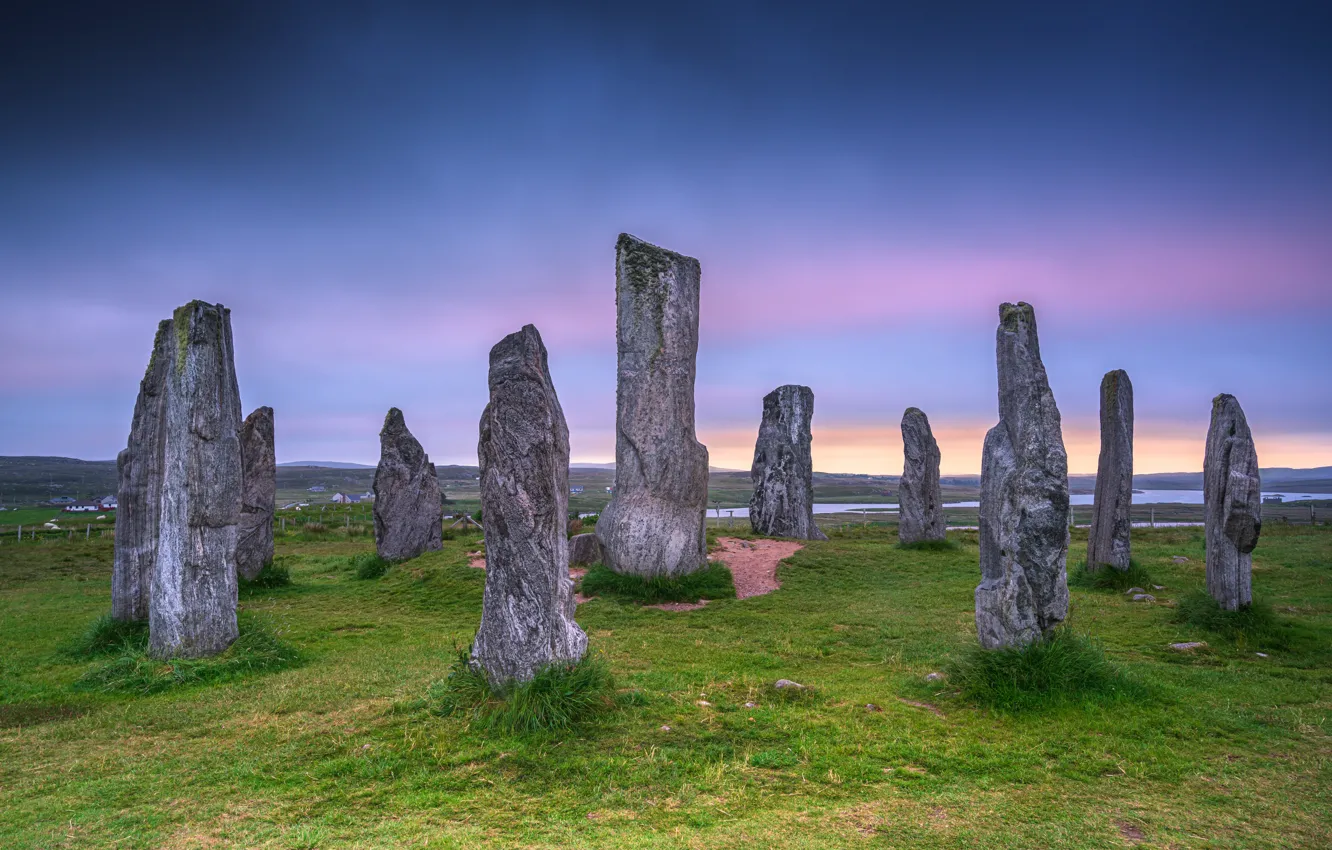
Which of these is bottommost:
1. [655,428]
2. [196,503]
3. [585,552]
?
[585,552]

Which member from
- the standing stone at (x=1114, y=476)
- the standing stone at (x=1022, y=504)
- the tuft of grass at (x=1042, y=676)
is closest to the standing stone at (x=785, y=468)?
the standing stone at (x=1114, y=476)

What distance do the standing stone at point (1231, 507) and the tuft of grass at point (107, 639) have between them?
50.1 ft

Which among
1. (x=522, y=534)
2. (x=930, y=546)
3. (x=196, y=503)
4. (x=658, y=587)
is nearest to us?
(x=522, y=534)

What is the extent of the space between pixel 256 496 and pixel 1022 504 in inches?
605

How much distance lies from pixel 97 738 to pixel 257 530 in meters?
10.2

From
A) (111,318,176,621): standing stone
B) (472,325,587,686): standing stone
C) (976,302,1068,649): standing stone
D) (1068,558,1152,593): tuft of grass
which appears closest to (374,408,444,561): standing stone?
(111,318,176,621): standing stone

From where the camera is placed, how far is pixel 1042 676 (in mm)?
7594

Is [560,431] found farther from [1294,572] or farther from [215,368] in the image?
[1294,572]

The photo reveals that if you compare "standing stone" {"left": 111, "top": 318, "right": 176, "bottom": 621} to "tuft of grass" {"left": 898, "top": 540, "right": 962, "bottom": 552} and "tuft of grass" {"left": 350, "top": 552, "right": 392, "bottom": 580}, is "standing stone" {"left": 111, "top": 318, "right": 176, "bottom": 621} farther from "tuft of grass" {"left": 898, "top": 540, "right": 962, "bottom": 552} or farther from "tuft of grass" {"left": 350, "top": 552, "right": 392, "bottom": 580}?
"tuft of grass" {"left": 898, "top": 540, "right": 962, "bottom": 552}

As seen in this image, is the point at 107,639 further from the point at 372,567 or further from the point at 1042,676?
the point at 1042,676

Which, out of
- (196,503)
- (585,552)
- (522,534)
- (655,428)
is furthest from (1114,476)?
(196,503)

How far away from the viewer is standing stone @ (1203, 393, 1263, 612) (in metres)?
11.1

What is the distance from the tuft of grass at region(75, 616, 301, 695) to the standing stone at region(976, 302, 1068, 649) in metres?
8.70

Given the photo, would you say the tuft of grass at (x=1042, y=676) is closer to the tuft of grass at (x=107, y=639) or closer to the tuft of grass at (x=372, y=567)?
the tuft of grass at (x=107, y=639)
